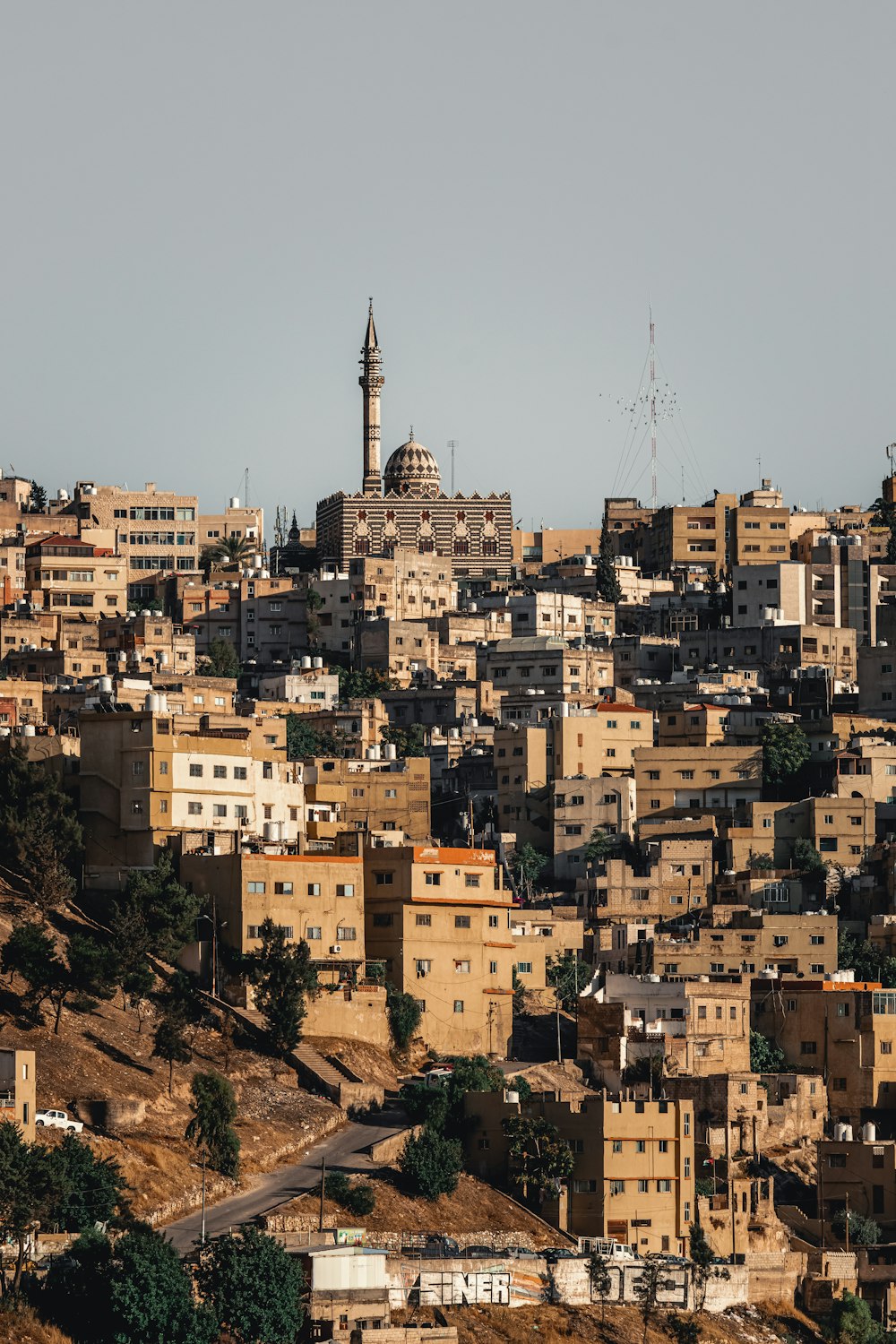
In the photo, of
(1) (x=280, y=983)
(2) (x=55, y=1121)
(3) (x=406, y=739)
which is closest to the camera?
(2) (x=55, y=1121)

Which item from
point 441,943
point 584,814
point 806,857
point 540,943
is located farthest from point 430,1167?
point 584,814

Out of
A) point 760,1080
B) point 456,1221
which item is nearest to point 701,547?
point 760,1080

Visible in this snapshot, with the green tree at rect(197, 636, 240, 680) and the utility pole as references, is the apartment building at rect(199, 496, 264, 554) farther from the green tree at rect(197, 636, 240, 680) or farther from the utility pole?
the utility pole

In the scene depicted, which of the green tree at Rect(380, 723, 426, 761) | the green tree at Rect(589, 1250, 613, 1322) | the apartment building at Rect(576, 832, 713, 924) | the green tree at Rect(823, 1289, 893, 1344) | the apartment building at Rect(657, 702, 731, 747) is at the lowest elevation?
the green tree at Rect(823, 1289, 893, 1344)

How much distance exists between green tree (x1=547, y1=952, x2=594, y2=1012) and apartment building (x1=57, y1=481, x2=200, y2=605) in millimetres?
50483

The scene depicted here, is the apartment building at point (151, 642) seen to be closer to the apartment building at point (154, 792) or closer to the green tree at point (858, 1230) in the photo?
the apartment building at point (154, 792)

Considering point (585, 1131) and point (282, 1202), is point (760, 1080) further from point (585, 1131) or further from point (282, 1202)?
point (282, 1202)

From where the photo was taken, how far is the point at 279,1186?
71.0 m

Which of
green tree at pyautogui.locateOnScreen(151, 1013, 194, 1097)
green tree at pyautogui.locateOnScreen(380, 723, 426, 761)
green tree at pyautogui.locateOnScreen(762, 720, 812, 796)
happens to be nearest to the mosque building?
green tree at pyautogui.locateOnScreen(380, 723, 426, 761)

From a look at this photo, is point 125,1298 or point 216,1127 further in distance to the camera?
point 216,1127

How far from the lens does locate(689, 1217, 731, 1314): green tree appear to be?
7306cm

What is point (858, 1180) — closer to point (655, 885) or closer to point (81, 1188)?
point (655, 885)

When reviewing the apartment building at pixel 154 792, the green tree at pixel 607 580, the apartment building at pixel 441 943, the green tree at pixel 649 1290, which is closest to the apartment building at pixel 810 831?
the apartment building at pixel 441 943

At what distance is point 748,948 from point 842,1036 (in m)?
7.03
